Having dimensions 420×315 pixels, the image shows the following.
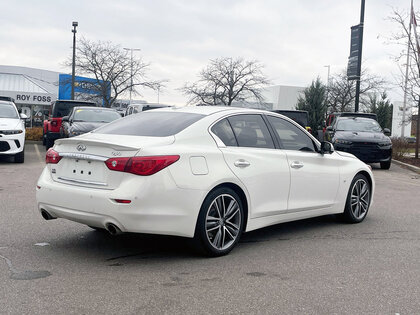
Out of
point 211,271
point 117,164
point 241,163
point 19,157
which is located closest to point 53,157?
point 117,164

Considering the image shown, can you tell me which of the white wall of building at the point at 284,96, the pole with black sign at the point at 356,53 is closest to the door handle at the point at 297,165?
the pole with black sign at the point at 356,53

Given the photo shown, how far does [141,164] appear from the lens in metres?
4.94

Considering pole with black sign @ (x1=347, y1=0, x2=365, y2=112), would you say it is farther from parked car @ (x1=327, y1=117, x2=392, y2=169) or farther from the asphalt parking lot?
the asphalt parking lot

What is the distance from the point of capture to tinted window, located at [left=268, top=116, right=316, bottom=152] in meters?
6.50

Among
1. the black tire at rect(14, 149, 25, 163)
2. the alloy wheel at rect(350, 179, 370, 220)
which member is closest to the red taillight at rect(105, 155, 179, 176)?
the alloy wheel at rect(350, 179, 370, 220)

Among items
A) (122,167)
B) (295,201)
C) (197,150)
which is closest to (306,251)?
(295,201)

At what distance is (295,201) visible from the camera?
6.41 meters

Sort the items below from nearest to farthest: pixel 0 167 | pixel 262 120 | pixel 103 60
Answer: pixel 262 120, pixel 0 167, pixel 103 60

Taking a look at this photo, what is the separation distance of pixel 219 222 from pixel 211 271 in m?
0.63

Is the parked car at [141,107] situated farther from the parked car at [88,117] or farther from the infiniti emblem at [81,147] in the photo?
the infiniti emblem at [81,147]

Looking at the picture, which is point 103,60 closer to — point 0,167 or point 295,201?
point 0,167

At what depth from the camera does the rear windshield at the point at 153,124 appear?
556cm

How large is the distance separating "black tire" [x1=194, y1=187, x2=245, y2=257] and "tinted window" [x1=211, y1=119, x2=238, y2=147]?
Answer: 1.76ft

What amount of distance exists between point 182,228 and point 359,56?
2237 cm
